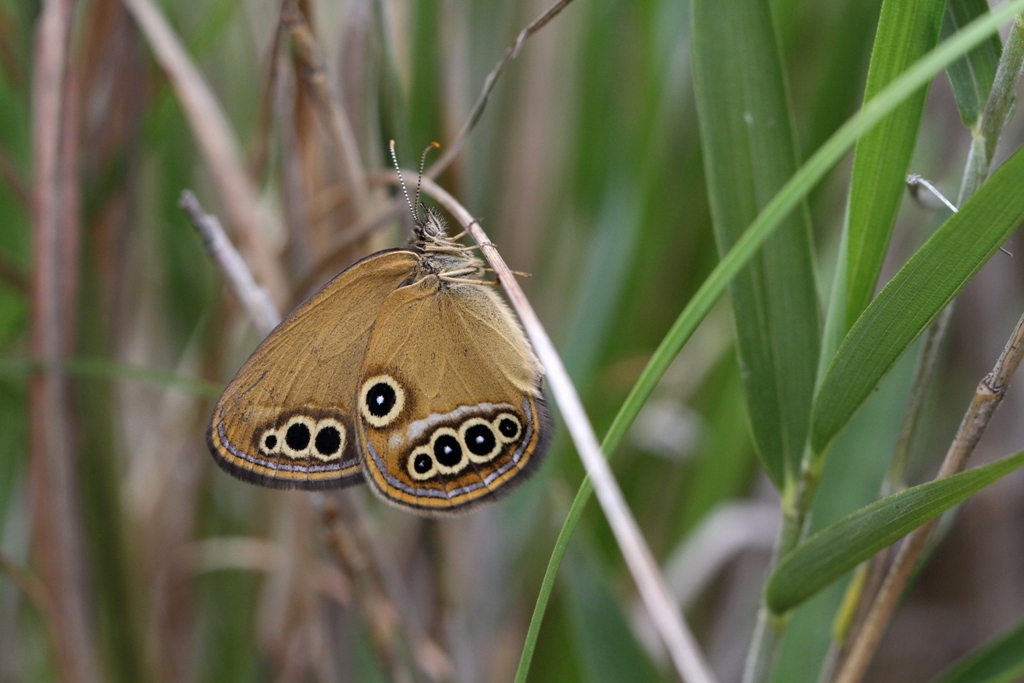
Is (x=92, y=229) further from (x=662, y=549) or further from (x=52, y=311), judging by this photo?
(x=662, y=549)

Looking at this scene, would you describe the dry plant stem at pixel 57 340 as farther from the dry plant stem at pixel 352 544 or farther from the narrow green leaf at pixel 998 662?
the narrow green leaf at pixel 998 662

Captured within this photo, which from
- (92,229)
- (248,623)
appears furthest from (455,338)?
(248,623)

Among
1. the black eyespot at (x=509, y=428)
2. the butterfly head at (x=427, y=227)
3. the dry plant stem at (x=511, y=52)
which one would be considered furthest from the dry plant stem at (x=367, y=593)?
the dry plant stem at (x=511, y=52)

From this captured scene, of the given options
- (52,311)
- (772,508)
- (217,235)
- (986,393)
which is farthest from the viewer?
(772,508)

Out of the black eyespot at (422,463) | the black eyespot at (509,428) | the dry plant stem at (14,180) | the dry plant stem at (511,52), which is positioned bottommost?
the black eyespot at (422,463)

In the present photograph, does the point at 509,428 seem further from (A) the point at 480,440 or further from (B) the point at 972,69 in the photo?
(B) the point at 972,69

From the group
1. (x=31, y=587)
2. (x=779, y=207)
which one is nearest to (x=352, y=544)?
(x=31, y=587)
